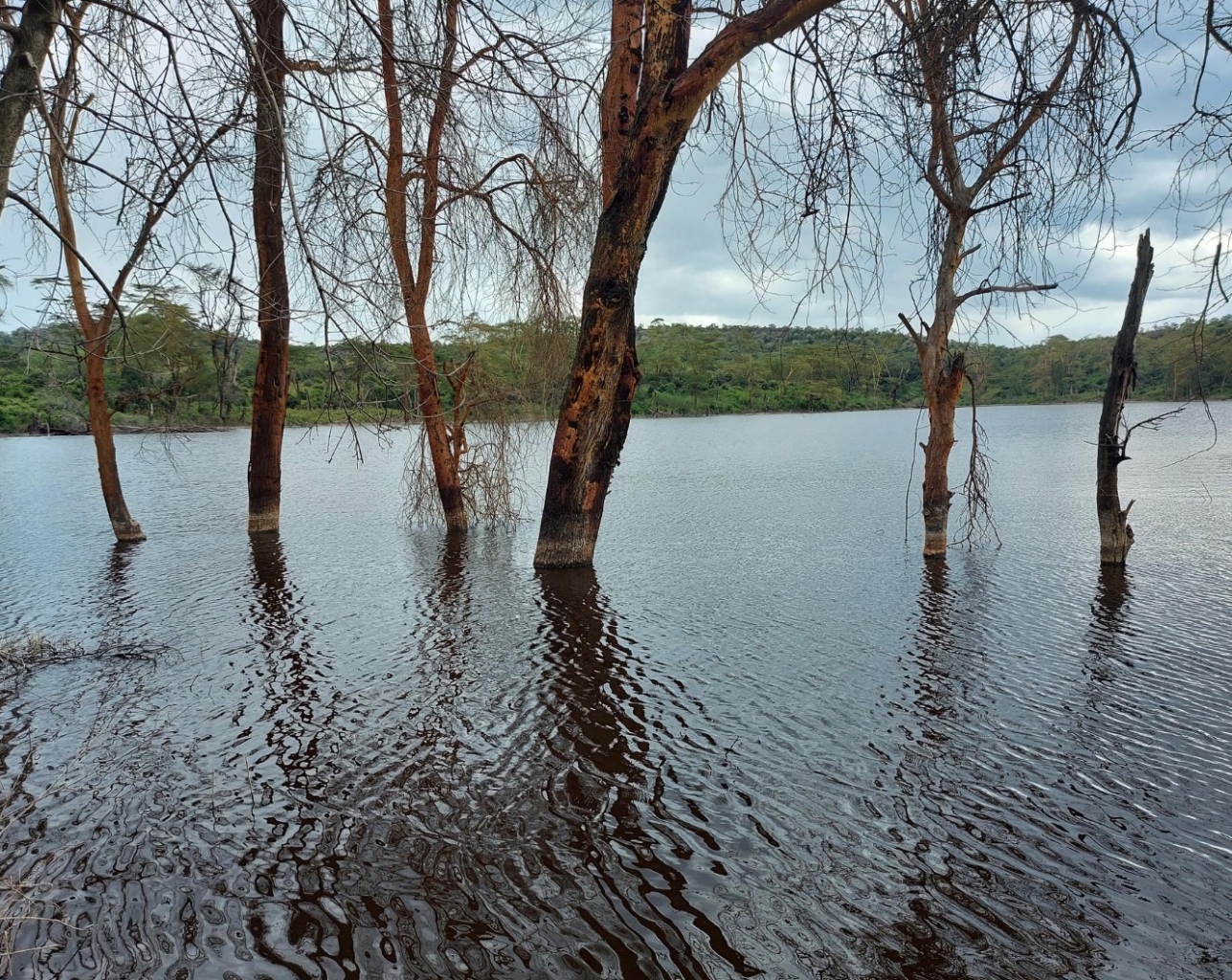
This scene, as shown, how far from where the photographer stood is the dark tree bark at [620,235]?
24.5 ft

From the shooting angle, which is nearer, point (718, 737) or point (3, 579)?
point (718, 737)

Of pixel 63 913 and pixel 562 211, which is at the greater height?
pixel 562 211

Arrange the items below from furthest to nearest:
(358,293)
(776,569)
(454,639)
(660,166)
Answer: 1. (776,569)
2. (660,166)
3. (454,639)
4. (358,293)

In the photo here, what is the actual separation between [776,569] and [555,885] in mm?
7670

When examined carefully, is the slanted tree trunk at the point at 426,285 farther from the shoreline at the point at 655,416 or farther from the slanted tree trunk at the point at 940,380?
the slanted tree trunk at the point at 940,380

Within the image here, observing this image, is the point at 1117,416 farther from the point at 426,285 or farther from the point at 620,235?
the point at 426,285

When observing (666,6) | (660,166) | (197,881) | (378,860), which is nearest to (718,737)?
(378,860)

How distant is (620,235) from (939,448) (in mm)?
5203

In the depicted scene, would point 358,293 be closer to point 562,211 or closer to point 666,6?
point 666,6

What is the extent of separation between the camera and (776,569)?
10.6 m

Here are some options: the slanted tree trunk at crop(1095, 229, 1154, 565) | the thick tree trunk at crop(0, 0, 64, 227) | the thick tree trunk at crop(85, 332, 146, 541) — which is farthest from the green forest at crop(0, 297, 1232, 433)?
the thick tree trunk at crop(0, 0, 64, 227)

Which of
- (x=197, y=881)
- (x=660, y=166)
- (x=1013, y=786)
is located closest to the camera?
(x=197, y=881)

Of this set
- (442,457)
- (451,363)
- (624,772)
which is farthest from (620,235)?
(624,772)

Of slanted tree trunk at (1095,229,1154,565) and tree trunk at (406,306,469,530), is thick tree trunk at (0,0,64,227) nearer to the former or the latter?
tree trunk at (406,306,469,530)
